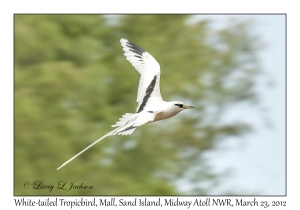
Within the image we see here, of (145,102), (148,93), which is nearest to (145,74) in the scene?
(148,93)

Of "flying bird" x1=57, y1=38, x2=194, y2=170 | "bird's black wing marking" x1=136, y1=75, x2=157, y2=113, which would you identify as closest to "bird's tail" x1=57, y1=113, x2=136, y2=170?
"flying bird" x1=57, y1=38, x2=194, y2=170

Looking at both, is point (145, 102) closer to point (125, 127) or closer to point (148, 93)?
point (148, 93)

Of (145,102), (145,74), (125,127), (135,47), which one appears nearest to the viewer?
(125,127)

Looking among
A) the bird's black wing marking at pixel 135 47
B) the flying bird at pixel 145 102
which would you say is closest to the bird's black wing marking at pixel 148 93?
the flying bird at pixel 145 102

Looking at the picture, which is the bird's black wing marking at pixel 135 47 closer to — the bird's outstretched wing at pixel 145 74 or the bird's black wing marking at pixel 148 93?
the bird's outstretched wing at pixel 145 74

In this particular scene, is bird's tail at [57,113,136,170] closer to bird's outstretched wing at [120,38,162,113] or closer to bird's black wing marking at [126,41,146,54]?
bird's outstretched wing at [120,38,162,113]

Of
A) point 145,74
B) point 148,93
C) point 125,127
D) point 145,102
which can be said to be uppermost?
point 145,74

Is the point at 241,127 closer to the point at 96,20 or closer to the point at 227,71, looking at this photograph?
the point at 227,71
